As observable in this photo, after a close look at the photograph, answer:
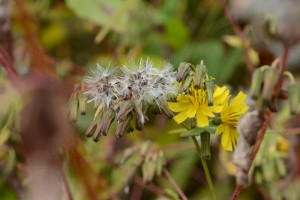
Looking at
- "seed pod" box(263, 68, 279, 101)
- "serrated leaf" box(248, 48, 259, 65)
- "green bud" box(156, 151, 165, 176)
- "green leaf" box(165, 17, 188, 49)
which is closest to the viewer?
"seed pod" box(263, 68, 279, 101)

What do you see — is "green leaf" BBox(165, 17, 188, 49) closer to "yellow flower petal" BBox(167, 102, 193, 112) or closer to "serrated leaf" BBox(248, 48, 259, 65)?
"serrated leaf" BBox(248, 48, 259, 65)

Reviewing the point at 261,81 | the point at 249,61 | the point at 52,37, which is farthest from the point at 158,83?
the point at 52,37

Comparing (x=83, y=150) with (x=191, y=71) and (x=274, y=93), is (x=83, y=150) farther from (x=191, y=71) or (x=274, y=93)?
(x=274, y=93)

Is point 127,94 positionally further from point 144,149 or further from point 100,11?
point 100,11

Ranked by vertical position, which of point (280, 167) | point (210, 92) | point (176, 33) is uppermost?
point (176, 33)

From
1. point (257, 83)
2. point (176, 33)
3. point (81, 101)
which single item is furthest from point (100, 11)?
point (257, 83)

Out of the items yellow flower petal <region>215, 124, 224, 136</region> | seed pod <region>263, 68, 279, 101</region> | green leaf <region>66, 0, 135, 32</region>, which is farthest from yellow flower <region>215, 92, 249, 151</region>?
green leaf <region>66, 0, 135, 32</region>

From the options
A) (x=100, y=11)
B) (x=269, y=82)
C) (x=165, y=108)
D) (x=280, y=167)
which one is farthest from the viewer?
(x=100, y=11)
